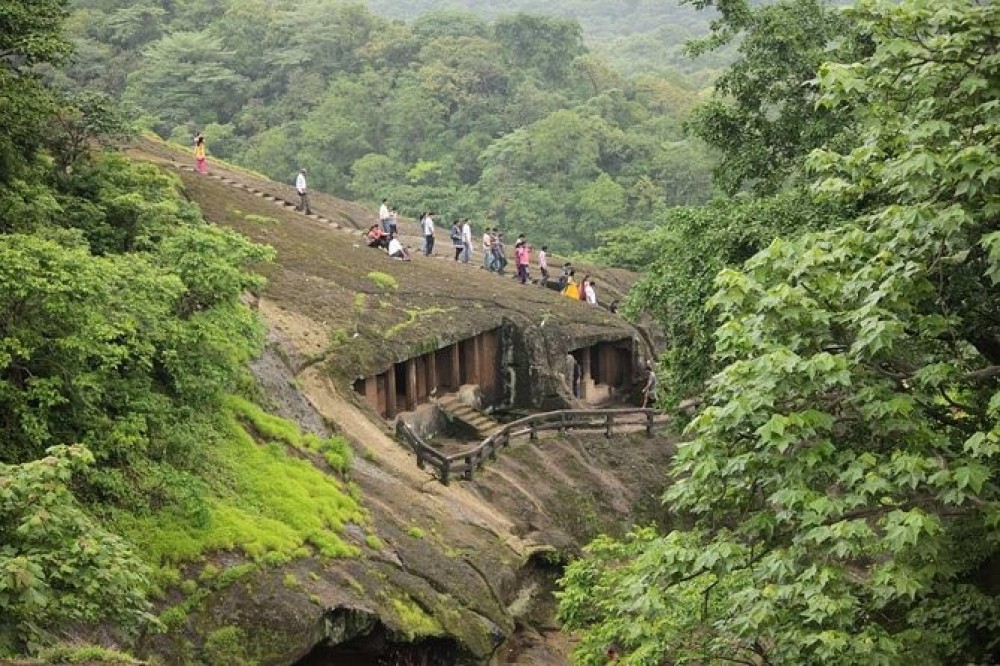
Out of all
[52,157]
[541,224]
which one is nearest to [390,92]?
[541,224]

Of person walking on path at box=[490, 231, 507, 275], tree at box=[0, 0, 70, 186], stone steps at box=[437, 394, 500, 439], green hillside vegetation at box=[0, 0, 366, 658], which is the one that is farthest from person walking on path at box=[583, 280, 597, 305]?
tree at box=[0, 0, 70, 186]

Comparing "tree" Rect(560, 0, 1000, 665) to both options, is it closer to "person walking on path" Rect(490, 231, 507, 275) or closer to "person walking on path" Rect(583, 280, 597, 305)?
"person walking on path" Rect(583, 280, 597, 305)

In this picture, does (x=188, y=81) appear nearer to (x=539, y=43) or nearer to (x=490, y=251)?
(x=539, y=43)

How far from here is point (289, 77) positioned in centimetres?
6625

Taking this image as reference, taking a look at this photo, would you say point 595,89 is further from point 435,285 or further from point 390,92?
point 435,285

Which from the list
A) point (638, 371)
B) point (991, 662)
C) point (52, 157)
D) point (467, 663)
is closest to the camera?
point (991, 662)

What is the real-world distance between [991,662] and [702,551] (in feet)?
9.85

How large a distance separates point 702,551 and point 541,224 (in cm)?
4604

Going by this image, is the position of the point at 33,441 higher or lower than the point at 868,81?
lower

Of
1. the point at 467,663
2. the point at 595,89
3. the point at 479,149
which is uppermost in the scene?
the point at 595,89

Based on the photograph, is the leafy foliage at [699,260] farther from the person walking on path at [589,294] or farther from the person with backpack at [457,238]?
the person with backpack at [457,238]

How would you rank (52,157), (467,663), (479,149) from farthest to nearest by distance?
1. (479,149)
2. (52,157)
3. (467,663)

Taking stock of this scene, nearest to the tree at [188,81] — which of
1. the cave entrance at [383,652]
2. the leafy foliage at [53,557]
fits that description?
the cave entrance at [383,652]

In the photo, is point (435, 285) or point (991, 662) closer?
point (991, 662)
